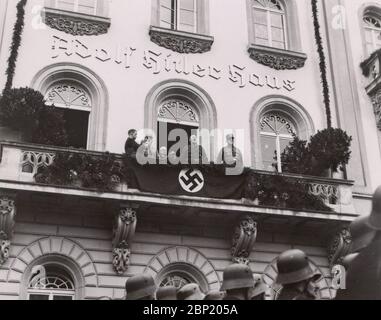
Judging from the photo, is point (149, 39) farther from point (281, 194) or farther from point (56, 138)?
point (281, 194)

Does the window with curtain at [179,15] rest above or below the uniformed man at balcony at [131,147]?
above

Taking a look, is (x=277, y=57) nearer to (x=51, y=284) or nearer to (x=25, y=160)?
(x=25, y=160)

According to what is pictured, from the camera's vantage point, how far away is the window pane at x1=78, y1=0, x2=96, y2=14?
17.6m

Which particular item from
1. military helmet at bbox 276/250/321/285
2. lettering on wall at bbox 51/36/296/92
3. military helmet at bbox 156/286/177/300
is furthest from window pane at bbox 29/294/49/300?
military helmet at bbox 276/250/321/285

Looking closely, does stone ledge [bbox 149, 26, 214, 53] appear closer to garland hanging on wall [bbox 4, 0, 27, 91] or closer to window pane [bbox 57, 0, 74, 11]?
window pane [bbox 57, 0, 74, 11]

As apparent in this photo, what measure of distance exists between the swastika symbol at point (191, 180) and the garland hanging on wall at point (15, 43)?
15.7 ft

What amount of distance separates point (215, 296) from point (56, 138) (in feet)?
28.7

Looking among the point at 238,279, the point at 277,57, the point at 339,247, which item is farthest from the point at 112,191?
the point at 238,279

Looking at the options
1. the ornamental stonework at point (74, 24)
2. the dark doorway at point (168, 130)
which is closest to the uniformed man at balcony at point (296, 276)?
the dark doorway at point (168, 130)

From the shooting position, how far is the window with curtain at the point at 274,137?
1742 cm

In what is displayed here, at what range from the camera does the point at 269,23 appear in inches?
773

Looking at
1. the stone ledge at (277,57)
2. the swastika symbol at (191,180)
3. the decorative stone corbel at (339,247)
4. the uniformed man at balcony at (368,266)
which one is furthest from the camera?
the stone ledge at (277,57)

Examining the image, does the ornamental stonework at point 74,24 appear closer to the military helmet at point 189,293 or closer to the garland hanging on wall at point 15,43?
the garland hanging on wall at point 15,43

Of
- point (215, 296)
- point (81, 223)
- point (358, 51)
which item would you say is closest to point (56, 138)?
point (81, 223)
